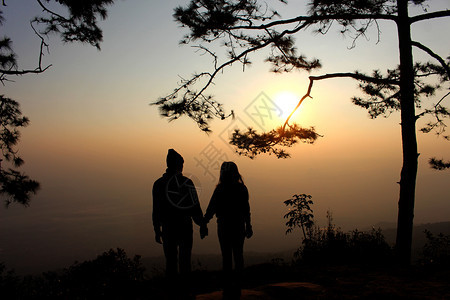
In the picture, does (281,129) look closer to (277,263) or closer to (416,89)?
(277,263)

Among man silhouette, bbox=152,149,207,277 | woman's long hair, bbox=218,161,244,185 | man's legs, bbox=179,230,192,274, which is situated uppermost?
woman's long hair, bbox=218,161,244,185

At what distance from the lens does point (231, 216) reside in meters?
4.34

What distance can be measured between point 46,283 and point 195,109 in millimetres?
5026

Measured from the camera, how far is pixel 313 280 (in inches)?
219

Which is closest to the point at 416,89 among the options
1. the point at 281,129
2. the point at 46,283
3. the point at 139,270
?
the point at 281,129

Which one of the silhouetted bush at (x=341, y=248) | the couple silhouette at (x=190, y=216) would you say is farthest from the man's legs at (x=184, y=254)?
the silhouetted bush at (x=341, y=248)

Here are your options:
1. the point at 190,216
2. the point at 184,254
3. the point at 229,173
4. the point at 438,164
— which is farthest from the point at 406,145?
the point at 184,254

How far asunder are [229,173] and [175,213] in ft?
3.23

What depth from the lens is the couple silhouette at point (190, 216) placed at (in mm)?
4035

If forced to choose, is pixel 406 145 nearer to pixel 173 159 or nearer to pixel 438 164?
pixel 438 164

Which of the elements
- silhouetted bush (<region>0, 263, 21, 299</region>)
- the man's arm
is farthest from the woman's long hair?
silhouetted bush (<region>0, 263, 21, 299</region>)

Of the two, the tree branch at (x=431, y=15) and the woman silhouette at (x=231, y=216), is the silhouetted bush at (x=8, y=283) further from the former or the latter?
the tree branch at (x=431, y=15)

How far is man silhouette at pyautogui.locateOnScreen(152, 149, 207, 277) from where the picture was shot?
4.02 metres

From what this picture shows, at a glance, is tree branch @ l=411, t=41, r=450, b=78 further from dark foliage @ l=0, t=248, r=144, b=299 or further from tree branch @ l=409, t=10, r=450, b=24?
dark foliage @ l=0, t=248, r=144, b=299
